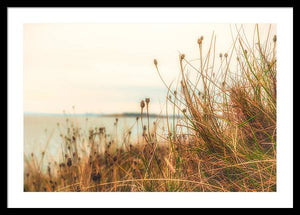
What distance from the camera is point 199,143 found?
6.95ft

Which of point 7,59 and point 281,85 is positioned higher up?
point 7,59

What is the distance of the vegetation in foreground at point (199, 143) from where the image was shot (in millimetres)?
Result: 2092

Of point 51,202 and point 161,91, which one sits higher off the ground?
point 161,91

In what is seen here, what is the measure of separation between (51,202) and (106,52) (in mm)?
1144

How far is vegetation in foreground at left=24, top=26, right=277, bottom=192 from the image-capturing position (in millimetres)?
2092

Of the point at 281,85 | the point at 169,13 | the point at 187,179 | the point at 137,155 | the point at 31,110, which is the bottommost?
the point at 187,179

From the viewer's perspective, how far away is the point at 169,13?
2.29 meters

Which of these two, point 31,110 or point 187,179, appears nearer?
point 187,179

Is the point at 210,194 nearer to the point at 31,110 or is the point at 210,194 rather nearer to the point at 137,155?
the point at 137,155

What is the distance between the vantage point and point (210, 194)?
6.95ft

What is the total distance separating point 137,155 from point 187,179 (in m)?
0.38
